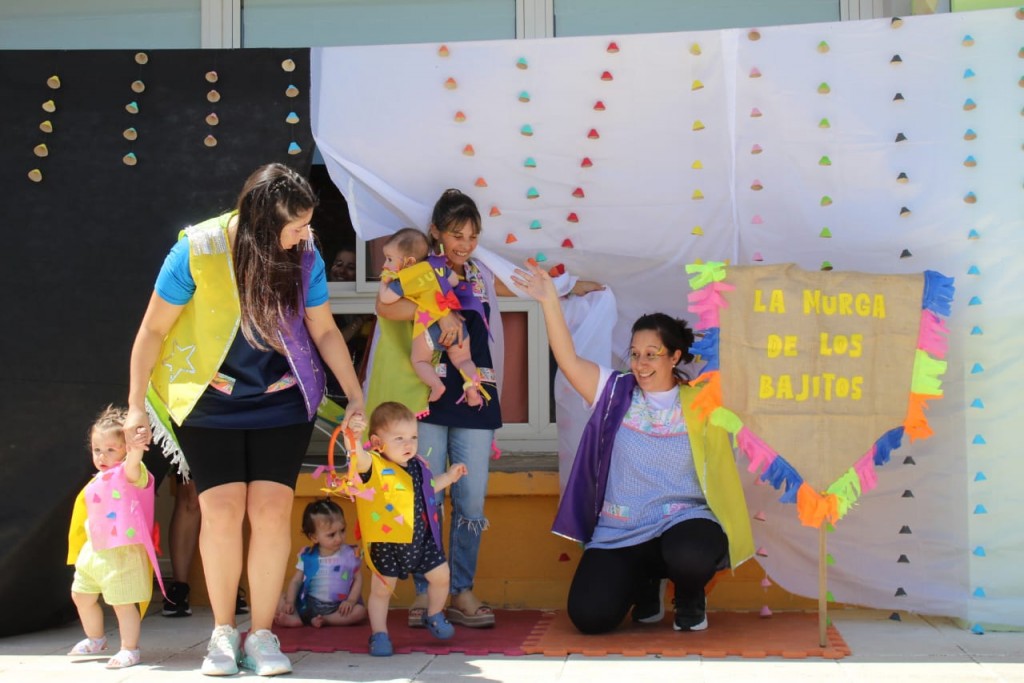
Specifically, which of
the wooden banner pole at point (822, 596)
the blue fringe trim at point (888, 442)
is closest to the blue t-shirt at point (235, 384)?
the wooden banner pole at point (822, 596)

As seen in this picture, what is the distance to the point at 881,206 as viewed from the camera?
444cm

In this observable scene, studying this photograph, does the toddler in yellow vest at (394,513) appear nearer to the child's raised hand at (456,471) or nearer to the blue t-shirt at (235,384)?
the child's raised hand at (456,471)

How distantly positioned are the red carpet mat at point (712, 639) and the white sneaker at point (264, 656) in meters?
0.78

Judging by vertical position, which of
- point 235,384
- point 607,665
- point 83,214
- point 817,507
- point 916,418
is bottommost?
point 607,665

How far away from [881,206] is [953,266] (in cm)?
32

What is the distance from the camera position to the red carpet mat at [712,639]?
394 cm

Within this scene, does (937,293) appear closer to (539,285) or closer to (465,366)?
(539,285)

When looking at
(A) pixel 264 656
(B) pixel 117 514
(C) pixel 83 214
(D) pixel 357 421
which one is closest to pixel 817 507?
(D) pixel 357 421

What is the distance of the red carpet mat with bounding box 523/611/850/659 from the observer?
394 cm

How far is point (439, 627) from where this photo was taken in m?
4.15

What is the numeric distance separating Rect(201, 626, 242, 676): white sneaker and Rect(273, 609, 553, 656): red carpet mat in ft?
1.23

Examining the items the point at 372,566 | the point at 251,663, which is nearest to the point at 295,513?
the point at 372,566

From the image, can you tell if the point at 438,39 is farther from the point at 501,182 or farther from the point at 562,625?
the point at 562,625

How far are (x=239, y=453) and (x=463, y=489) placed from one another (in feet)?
3.04
